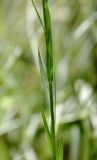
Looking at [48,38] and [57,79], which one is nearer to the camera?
[48,38]

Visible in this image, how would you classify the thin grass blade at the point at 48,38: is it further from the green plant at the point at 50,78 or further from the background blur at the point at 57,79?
the background blur at the point at 57,79

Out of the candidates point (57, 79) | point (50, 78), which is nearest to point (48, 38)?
point (50, 78)

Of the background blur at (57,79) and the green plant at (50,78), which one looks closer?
the green plant at (50,78)

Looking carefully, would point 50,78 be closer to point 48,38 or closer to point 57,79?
point 48,38


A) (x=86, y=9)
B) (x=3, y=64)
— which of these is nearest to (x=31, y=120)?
(x=3, y=64)

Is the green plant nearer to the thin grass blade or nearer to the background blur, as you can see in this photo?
the thin grass blade

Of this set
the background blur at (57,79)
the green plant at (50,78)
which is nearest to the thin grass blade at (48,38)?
the green plant at (50,78)

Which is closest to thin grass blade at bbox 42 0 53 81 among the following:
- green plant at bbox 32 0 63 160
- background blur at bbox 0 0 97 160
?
green plant at bbox 32 0 63 160

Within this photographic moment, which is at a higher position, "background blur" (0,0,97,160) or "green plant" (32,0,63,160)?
"green plant" (32,0,63,160)

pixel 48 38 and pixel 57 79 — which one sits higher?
pixel 48 38
